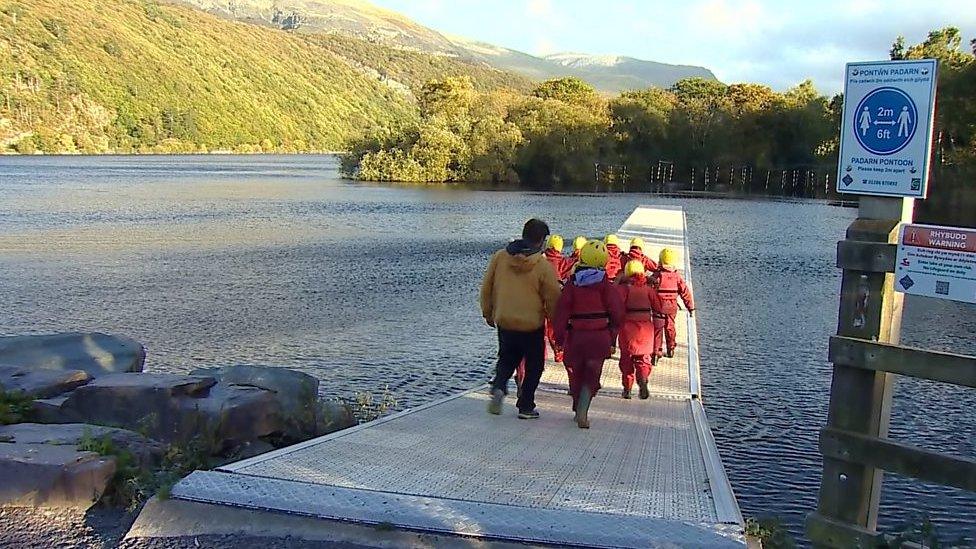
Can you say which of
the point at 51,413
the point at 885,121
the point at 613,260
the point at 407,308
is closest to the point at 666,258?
the point at 613,260

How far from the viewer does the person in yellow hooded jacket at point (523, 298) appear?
7.21 m

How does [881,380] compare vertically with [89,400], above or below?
above

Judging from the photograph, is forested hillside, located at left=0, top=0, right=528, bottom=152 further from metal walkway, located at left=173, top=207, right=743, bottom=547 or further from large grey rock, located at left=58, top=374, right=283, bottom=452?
metal walkway, located at left=173, top=207, right=743, bottom=547

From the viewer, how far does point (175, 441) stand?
20.8ft

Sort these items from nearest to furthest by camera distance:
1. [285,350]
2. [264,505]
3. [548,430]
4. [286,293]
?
[264,505]
[548,430]
[285,350]
[286,293]

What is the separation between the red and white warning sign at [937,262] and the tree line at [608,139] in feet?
212

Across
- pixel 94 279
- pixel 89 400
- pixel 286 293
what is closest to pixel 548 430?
pixel 89 400

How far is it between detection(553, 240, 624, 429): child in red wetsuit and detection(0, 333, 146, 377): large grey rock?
4.80m

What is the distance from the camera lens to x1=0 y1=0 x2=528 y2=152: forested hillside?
112125 mm

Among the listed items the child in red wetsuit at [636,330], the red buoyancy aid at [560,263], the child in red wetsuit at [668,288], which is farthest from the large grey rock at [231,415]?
the child in red wetsuit at [668,288]

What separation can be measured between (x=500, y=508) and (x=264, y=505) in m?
1.21

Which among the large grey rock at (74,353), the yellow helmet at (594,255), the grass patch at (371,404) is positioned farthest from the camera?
the grass patch at (371,404)

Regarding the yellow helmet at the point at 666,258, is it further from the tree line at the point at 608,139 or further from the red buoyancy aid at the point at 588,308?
the tree line at the point at 608,139

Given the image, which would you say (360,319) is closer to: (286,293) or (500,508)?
(286,293)
